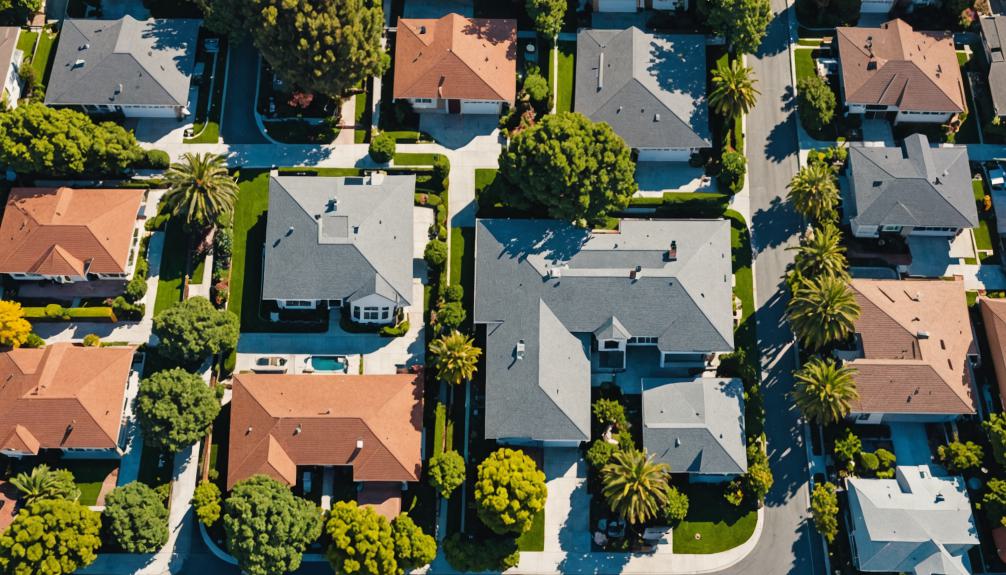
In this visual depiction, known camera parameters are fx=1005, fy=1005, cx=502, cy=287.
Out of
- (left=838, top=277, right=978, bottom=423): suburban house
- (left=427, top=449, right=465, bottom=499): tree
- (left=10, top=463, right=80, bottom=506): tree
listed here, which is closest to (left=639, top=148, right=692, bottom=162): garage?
(left=838, top=277, right=978, bottom=423): suburban house

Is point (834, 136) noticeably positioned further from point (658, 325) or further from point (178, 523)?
point (178, 523)

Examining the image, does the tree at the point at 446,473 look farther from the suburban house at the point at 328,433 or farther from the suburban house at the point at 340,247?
the suburban house at the point at 340,247

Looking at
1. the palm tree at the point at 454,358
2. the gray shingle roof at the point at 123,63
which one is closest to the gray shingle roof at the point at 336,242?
the palm tree at the point at 454,358

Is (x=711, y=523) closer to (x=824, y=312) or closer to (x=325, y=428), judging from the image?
(x=824, y=312)

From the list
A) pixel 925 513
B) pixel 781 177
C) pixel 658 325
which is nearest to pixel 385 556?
pixel 658 325

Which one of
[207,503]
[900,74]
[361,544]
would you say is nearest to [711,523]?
[361,544]

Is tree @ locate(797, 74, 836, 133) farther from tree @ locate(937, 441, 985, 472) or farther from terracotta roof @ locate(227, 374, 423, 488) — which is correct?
terracotta roof @ locate(227, 374, 423, 488)

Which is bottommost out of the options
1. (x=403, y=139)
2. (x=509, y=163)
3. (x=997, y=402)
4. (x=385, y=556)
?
(x=385, y=556)
